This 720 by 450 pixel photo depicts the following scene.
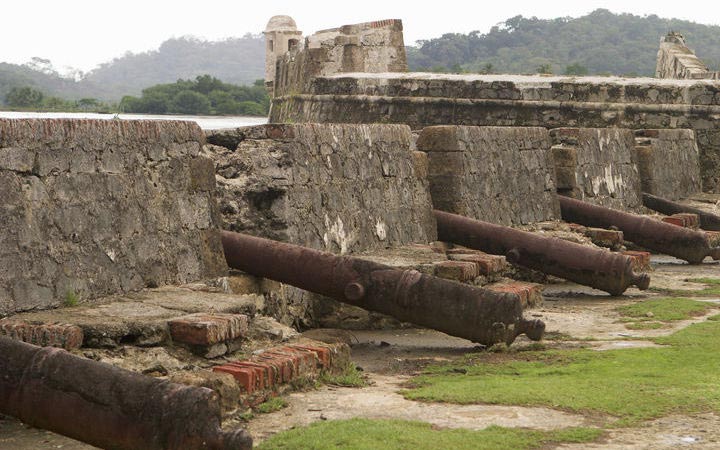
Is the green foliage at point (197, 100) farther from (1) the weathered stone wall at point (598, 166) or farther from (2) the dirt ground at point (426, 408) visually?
→ (2) the dirt ground at point (426, 408)

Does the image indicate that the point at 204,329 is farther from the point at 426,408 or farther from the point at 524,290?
the point at 524,290

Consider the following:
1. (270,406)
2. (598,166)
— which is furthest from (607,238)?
(270,406)

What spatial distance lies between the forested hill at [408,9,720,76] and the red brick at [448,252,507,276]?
2464 inches

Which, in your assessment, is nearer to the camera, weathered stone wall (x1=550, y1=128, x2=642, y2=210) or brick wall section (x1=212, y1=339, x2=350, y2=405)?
brick wall section (x1=212, y1=339, x2=350, y2=405)

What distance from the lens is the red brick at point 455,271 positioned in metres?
8.90

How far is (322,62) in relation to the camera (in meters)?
23.7

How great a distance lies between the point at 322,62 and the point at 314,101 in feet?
4.21

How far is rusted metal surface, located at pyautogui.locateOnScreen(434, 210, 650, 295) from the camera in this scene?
9.84 metres

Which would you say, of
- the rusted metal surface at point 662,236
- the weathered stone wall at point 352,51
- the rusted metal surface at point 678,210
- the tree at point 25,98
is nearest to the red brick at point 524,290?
the rusted metal surface at point 662,236

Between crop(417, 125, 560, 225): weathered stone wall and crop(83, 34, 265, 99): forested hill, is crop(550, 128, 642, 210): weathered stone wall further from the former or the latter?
crop(83, 34, 265, 99): forested hill

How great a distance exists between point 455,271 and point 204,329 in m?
3.53

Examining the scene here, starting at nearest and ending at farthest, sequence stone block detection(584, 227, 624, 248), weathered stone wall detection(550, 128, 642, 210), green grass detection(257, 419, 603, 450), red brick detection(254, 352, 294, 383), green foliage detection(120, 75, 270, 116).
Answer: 1. green grass detection(257, 419, 603, 450)
2. red brick detection(254, 352, 294, 383)
3. stone block detection(584, 227, 624, 248)
4. weathered stone wall detection(550, 128, 642, 210)
5. green foliage detection(120, 75, 270, 116)

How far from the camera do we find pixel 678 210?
16.3 metres

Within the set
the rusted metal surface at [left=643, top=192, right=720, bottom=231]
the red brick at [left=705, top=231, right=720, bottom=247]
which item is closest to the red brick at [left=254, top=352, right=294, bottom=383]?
the red brick at [left=705, top=231, right=720, bottom=247]
